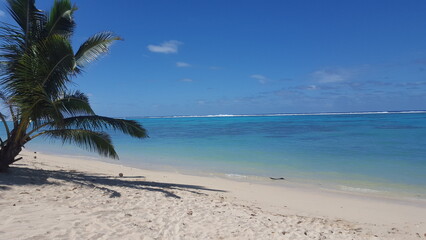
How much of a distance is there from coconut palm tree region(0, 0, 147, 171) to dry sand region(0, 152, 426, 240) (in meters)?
1.09

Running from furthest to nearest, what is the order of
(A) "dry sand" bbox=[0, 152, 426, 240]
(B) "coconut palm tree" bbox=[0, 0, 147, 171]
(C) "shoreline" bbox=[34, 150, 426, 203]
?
(C) "shoreline" bbox=[34, 150, 426, 203] → (B) "coconut palm tree" bbox=[0, 0, 147, 171] → (A) "dry sand" bbox=[0, 152, 426, 240]

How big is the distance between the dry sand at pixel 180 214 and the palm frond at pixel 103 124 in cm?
134

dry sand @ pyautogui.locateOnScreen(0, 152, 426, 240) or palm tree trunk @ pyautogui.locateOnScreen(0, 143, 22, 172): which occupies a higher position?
palm tree trunk @ pyautogui.locateOnScreen(0, 143, 22, 172)

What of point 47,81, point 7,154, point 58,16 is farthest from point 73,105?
point 58,16

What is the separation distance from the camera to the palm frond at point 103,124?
23.0 feet

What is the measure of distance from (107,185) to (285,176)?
605 centimetres

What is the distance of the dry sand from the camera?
12.5 ft

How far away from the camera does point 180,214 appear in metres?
4.75

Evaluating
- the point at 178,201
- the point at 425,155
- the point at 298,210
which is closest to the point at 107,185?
the point at 178,201

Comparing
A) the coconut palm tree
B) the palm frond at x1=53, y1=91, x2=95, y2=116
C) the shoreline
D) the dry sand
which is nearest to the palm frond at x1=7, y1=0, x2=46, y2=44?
the coconut palm tree

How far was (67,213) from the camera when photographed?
4.23 meters

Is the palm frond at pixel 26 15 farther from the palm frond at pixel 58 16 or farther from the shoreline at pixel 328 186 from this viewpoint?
the shoreline at pixel 328 186

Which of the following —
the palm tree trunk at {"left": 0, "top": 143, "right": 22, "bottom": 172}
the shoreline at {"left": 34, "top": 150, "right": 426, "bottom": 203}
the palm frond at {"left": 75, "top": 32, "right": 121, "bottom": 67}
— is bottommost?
the shoreline at {"left": 34, "top": 150, "right": 426, "bottom": 203}

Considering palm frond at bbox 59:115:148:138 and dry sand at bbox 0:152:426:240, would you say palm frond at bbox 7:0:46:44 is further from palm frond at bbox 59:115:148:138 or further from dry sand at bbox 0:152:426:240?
dry sand at bbox 0:152:426:240
